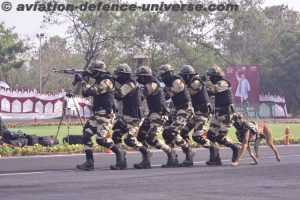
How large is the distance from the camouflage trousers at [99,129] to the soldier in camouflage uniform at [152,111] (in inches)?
36.6

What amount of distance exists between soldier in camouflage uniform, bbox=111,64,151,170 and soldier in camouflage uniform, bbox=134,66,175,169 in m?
0.19

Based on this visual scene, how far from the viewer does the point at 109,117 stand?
49.6 ft

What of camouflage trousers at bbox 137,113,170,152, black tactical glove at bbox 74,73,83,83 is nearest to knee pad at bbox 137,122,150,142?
camouflage trousers at bbox 137,113,170,152

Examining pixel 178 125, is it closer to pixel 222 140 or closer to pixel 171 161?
pixel 171 161

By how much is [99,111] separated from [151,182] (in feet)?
10.6

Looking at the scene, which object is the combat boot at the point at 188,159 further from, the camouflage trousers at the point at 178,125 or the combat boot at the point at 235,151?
the combat boot at the point at 235,151

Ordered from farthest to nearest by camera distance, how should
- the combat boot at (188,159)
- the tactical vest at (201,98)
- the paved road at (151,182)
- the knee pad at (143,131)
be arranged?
the tactical vest at (201,98), the combat boot at (188,159), the knee pad at (143,131), the paved road at (151,182)

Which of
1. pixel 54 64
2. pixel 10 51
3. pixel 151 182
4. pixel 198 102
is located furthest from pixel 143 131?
pixel 54 64

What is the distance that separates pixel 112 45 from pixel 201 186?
57326 mm

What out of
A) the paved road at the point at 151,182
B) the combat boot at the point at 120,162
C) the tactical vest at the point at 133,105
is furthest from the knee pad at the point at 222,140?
the combat boot at the point at 120,162

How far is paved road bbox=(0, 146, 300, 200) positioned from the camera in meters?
10.5

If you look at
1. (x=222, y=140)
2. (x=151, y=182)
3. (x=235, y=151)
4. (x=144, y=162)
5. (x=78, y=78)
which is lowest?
(x=151, y=182)

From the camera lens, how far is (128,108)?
50.5 ft

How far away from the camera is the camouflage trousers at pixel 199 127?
52.7ft
